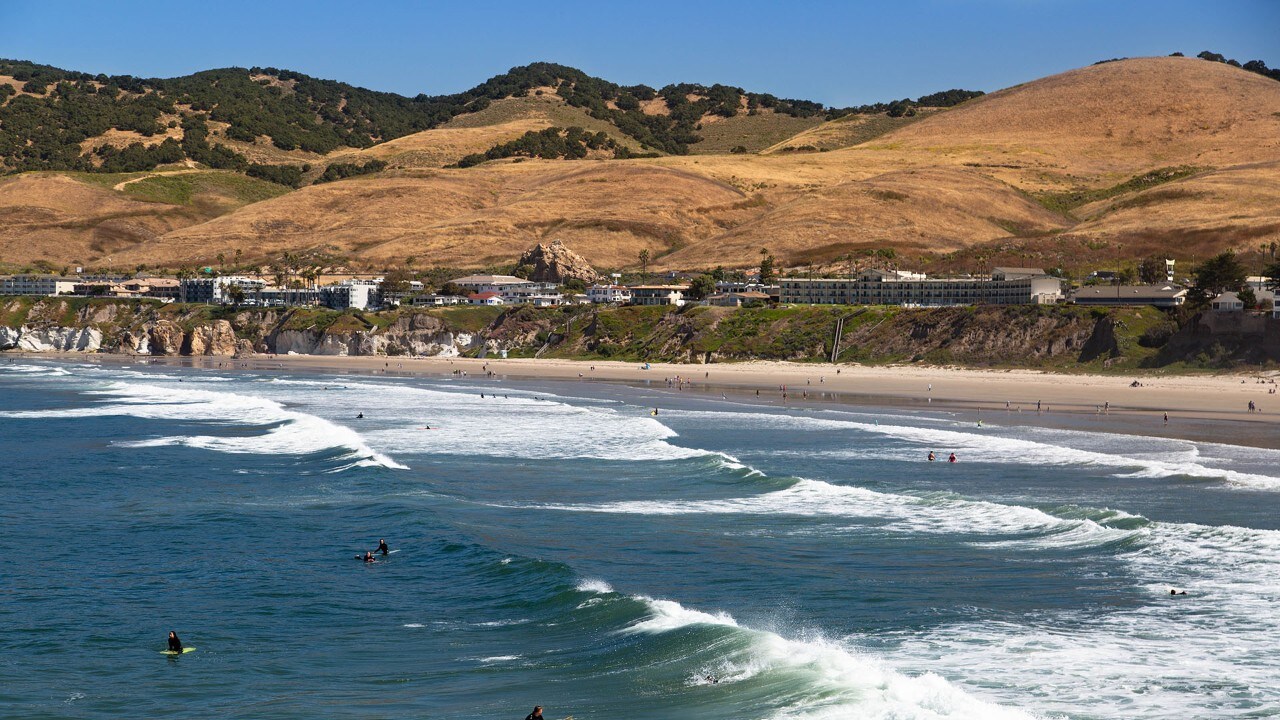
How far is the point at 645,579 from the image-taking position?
1136 inches

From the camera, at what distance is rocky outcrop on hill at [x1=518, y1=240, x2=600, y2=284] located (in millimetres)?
170250

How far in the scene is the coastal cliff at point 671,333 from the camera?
9225 cm

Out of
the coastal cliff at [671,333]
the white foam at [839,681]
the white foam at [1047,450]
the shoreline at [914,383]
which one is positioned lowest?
the white foam at [839,681]

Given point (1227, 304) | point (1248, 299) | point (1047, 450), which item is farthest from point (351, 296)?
point (1047, 450)

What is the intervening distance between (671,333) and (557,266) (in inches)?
2040

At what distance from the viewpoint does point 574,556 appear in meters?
31.3

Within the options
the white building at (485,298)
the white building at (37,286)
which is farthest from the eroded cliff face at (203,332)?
the white building at (485,298)

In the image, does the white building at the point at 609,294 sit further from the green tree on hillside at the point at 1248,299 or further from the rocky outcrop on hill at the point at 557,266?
the green tree on hillside at the point at 1248,299

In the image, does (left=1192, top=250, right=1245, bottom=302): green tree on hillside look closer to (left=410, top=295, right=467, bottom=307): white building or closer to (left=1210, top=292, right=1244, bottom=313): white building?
(left=1210, top=292, right=1244, bottom=313): white building

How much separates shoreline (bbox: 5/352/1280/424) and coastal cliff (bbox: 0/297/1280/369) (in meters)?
3.49

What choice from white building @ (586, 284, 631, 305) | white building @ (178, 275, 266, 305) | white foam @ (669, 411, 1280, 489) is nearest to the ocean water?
white foam @ (669, 411, 1280, 489)

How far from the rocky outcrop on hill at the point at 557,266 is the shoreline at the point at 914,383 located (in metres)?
42.1

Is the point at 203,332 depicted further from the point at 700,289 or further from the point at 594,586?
the point at 594,586

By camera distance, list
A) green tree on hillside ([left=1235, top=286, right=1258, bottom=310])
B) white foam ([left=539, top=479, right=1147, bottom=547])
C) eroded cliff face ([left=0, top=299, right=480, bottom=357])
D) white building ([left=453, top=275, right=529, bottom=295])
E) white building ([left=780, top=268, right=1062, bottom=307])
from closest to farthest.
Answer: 1. white foam ([left=539, top=479, right=1147, bottom=547])
2. green tree on hillside ([left=1235, top=286, right=1258, bottom=310])
3. white building ([left=780, top=268, right=1062, bottom=307])
4. eroded cliff face ([left=0, top=299, right=480, bottom=357])
5. white building ([left=453, top=275, right=529, bottom=295])
